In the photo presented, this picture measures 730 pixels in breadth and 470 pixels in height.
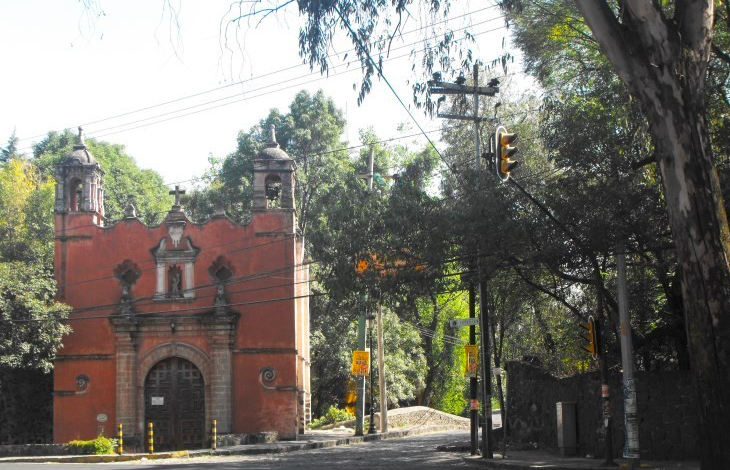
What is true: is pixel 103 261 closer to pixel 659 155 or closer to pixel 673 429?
pixel 673 429

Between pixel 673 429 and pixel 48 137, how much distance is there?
55.8 meters

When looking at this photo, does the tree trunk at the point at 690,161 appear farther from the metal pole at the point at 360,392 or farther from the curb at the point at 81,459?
the metal pole at the point at 360,392

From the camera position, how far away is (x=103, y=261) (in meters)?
36.5

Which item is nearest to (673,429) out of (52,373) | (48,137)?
(52,373)

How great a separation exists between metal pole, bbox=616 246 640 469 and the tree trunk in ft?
24.9

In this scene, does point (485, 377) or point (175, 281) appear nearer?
point (485, 377)

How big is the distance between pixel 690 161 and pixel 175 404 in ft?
88.4

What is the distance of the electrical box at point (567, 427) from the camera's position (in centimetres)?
2339

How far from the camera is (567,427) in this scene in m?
23.4

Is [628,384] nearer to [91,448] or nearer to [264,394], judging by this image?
[91,448]

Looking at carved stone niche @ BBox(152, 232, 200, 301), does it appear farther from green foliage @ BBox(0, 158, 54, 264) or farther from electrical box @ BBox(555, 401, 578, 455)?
electrical box @ BBox(555, 401, 578, 455)

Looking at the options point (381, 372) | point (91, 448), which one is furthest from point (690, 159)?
point (381, 372)

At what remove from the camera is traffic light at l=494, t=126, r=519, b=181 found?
53.5ft

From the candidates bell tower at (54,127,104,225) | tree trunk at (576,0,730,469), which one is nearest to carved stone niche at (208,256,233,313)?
bell tower at (54,127,104,225)
